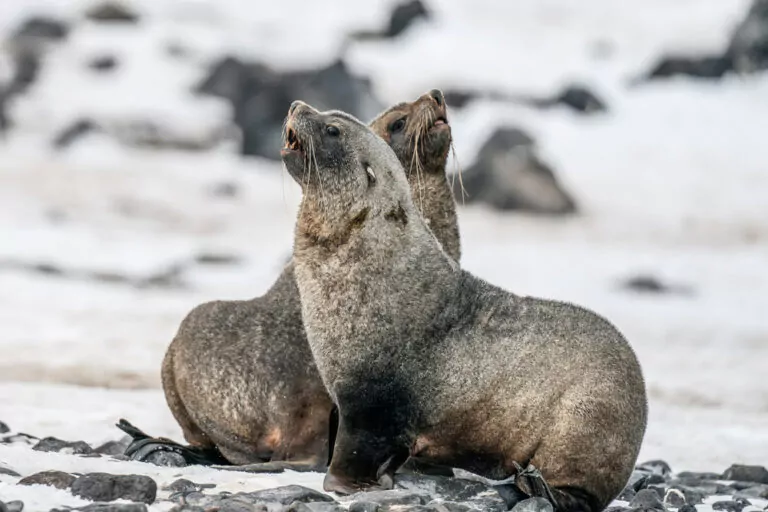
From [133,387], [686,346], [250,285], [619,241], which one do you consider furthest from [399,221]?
[619,241]

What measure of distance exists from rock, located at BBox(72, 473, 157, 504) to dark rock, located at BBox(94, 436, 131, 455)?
5.32 feet

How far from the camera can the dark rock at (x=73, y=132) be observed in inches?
875

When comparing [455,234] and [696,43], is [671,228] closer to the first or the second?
[696,43]

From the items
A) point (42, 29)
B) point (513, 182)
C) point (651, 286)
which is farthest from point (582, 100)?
point (42, 29)

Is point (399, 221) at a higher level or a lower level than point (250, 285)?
lower

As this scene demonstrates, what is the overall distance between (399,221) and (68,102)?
1950 cm

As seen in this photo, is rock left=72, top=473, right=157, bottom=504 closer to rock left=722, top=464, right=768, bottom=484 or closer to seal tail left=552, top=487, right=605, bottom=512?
seal tail left=552, top=487, right=605, bottom=512

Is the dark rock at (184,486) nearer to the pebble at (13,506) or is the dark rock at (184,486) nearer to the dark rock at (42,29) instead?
the pebble at (13,506)

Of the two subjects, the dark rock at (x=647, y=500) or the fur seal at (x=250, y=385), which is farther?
the fur seal at (x=250, y=385)

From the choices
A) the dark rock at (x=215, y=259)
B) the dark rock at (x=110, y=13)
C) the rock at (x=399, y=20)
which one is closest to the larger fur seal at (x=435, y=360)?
the dark rock at (x=215, y=259)

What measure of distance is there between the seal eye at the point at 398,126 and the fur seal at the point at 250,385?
1.07 meters

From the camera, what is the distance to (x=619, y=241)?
1869 cm

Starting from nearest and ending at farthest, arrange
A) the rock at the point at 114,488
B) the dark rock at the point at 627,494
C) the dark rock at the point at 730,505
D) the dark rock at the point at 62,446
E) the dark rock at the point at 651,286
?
1. the rock at the point at 114,488
2. the dark rock at the point at 730,505
3. the dark rock at the point at 627,494
4. the dark rock at the point at 62,446
5. the dark rock at the point at 651,286

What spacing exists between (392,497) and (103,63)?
71.2 feet
